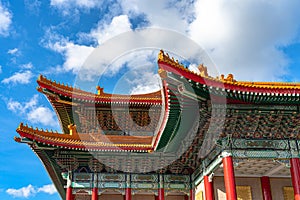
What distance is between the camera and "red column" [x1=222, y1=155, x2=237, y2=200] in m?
12.5

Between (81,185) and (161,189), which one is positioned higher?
(81,185)

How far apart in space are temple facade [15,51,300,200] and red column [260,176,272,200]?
49mm

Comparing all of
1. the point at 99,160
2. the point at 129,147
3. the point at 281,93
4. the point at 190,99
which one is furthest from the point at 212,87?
the point at 99,160

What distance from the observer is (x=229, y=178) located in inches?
504

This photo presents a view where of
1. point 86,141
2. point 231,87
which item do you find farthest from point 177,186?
point 231,87

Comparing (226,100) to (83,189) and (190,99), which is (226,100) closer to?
(190,99)

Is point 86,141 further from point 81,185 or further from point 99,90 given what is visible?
point 99,90

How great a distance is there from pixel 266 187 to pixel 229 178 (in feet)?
17.8

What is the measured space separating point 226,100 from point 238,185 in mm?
6969

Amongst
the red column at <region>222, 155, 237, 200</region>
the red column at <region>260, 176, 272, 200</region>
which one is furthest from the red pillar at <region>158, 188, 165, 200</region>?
the red column at <region>222, 155, 237, 200</region>

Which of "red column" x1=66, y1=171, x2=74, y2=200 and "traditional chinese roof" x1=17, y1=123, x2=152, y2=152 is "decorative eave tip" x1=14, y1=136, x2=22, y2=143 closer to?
"traditional chinese roof" x1=17, y1=123, x2=152, y2=152

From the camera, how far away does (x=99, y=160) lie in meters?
17.6

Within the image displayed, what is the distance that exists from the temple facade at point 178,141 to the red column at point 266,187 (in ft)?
0.16

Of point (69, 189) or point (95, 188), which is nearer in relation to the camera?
point (69, 189)
